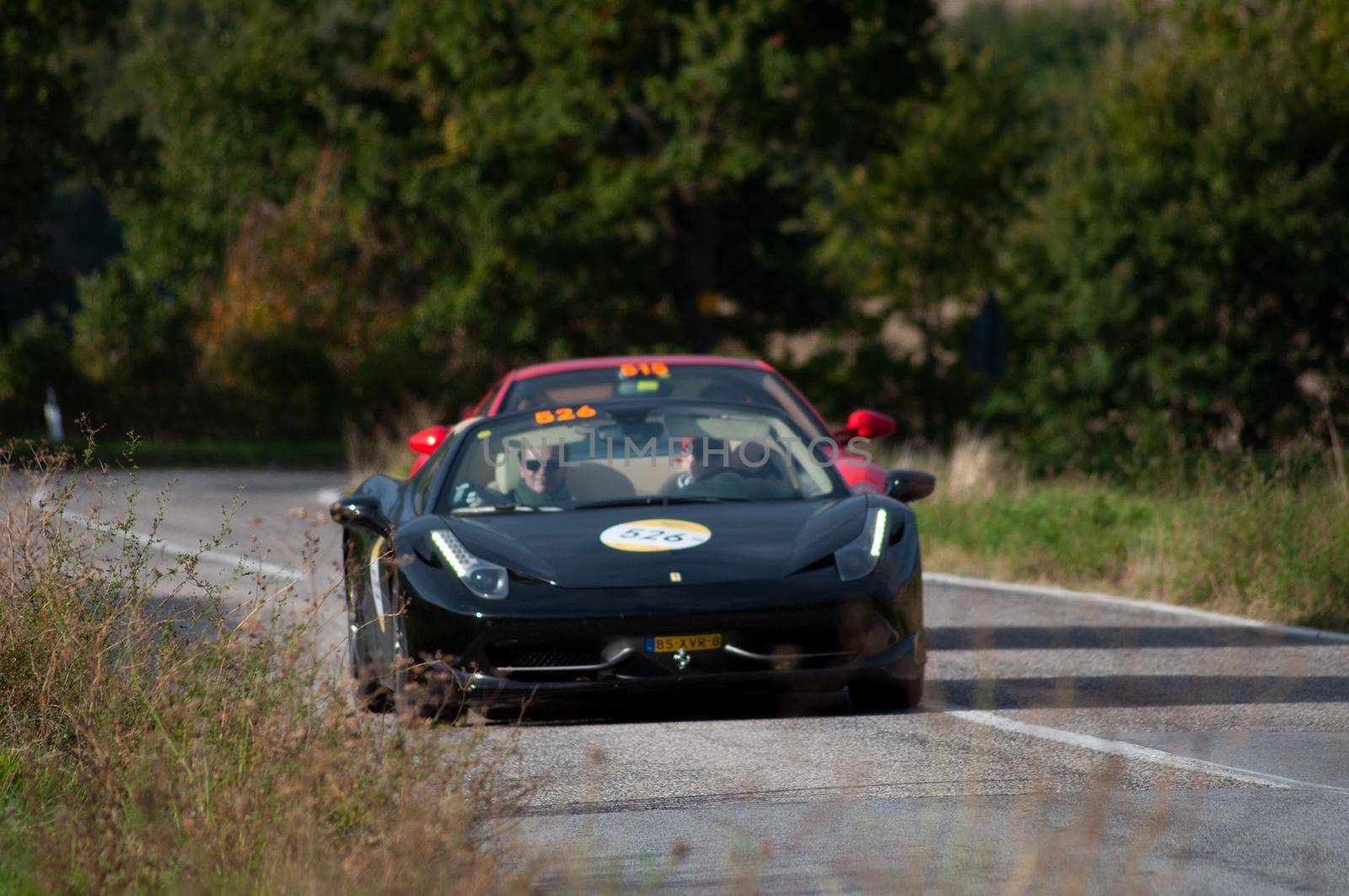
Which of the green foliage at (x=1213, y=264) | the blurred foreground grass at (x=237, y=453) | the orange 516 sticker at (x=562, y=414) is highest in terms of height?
the orange 516 sticker at (x=562, y=414)

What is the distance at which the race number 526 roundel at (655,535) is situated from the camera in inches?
331

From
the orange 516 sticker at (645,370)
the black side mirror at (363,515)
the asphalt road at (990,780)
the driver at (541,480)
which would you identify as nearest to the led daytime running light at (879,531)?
the asphalt road at (990,780)

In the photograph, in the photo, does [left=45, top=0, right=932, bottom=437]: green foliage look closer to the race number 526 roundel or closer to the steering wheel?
the steering wheel

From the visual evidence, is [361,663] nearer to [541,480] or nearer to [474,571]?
[474,571]

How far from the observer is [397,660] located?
621cm

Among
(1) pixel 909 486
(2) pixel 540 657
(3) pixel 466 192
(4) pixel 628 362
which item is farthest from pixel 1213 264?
(2) pixel 540 657

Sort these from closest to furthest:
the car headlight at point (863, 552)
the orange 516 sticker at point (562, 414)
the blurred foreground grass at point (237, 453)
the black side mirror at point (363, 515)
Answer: the car headlight at point (863, 552) → the black side mirror at point (363, 515) → the orange 516 sticker at point (562, 414) → the blurred foreground grass at point (237, 453)

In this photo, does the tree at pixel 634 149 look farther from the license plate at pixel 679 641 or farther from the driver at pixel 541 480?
the license plate at pixel 679 641

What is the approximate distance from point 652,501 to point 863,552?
3.32 ft

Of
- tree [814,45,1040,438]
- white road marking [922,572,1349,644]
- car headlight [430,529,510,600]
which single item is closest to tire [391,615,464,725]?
car headlight [430,529,510,600]

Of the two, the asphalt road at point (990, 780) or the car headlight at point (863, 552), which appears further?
the car headlight at point (863, 552)

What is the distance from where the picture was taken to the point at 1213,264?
1694 inches

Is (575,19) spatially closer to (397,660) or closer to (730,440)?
(730,440)

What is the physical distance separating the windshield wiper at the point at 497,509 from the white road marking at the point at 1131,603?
4.64m
